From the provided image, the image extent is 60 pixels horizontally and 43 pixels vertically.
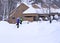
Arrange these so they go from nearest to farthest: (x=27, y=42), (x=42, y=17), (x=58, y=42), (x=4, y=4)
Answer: (x=58, y=42)
(x=27, y=42)
(x=42, y=17)
(x=4, y=4)

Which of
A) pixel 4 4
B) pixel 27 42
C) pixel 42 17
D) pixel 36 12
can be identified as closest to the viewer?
pixel 27 42

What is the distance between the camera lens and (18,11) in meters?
47.2

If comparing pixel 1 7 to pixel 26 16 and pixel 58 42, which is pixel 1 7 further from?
pixel 58 42

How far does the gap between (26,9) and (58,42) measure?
36430 millimetres

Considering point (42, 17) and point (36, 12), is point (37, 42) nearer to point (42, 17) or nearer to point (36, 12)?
point (36, 12)

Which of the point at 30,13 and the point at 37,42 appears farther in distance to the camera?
the point at 30,13

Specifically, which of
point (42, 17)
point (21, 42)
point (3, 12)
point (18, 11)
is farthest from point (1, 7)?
point (21, 42)

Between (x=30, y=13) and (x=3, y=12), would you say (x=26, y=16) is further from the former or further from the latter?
(x=3, y=12)

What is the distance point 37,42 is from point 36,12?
32.0 m

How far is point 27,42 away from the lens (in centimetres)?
1088

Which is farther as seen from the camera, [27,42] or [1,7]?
[1,7]

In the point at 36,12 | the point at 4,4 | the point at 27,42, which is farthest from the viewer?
the point at 4,4

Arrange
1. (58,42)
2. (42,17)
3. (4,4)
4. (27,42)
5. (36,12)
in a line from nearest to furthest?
(58,42)
(27,42)
(36,12)
(42,17)
(4,4)

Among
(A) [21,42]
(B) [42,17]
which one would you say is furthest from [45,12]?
(A) [21,42]
